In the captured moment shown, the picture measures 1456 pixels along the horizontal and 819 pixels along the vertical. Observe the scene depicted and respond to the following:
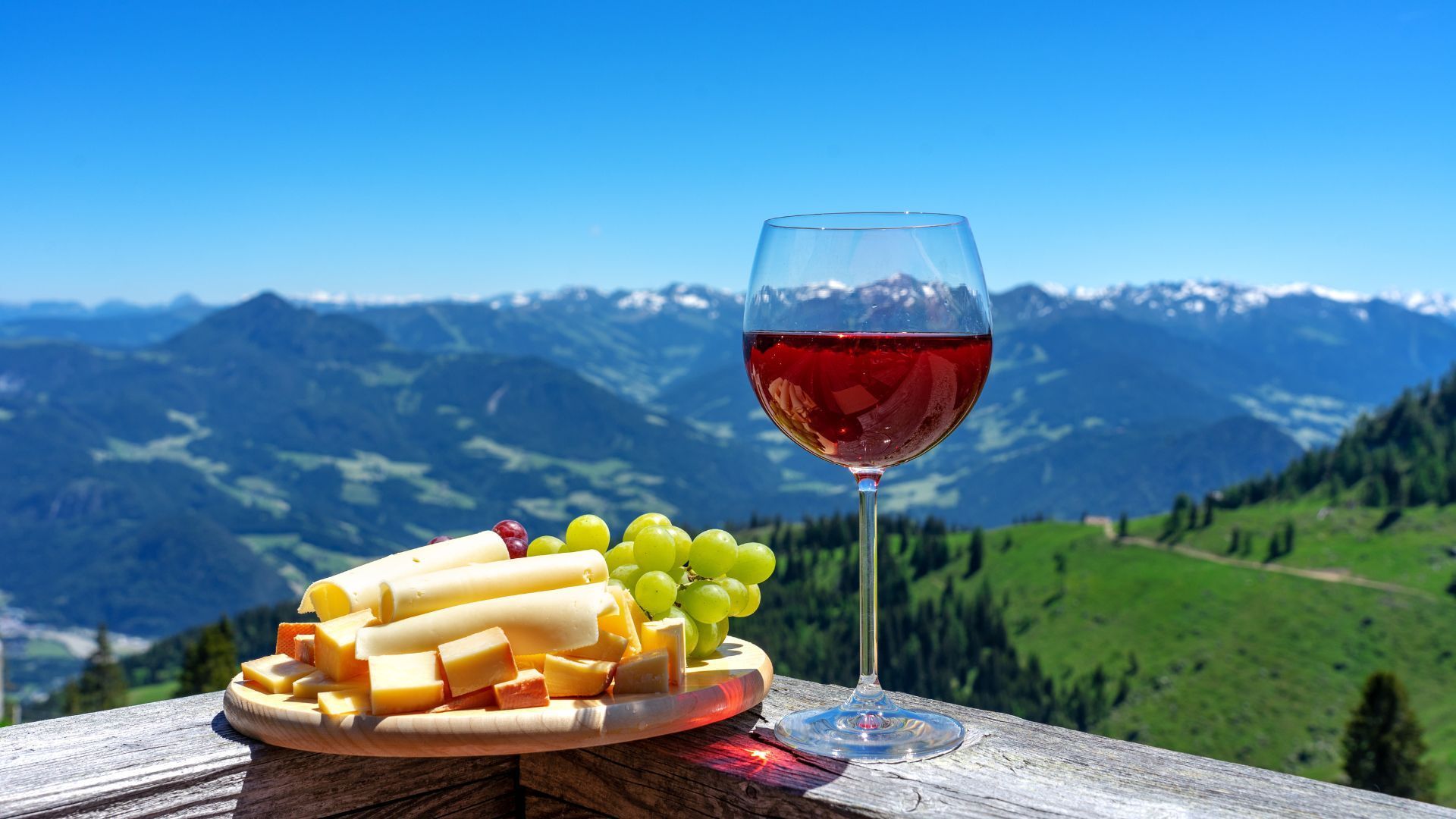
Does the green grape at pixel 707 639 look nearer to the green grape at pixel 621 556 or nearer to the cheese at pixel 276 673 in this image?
the green grape at pixel 621 556

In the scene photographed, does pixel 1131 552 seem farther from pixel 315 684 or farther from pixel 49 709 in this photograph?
pixel 315 684

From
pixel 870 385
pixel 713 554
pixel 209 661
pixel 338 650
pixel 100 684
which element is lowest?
pixel 100 684

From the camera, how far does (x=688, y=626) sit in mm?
2924

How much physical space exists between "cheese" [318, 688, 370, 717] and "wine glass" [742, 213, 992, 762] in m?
0.92

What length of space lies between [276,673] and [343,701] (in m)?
0.39

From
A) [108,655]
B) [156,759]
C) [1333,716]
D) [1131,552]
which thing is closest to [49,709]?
[108,655]

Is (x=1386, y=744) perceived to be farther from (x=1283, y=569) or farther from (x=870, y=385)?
(x=870, y=385)

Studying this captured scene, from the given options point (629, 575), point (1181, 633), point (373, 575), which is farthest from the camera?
point (1181, 633)

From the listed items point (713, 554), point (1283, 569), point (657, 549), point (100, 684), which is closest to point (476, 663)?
point (657, 549)

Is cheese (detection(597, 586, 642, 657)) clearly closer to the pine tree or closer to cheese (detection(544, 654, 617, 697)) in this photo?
cheese (detection(544, 654, 617, 697))

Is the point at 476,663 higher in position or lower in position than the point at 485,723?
higher

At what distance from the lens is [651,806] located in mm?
2492

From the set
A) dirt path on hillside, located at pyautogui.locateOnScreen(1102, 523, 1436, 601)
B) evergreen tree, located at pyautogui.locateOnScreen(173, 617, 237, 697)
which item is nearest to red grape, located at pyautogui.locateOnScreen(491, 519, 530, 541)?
evergreen tree, located at pyautogui.locateOnScreen(173, 617, 237, 697)

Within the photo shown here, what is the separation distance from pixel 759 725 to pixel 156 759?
1.38 m
